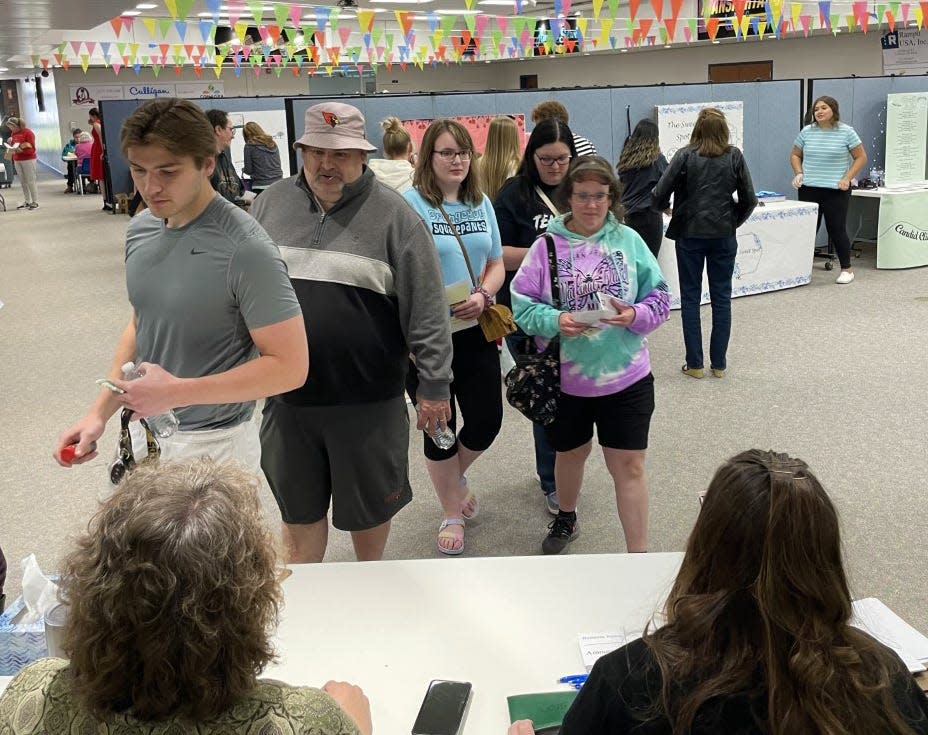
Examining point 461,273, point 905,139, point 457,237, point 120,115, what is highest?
point 120,115

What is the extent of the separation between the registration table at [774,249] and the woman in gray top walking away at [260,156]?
3486 millimetres

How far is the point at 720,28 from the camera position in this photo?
16828 mm

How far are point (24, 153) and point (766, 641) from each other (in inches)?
646

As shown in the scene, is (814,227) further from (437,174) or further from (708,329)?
(437,174)

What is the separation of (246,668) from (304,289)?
1.40m

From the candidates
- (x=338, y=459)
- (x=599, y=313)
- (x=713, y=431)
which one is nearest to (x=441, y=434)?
(x=338, y=459)

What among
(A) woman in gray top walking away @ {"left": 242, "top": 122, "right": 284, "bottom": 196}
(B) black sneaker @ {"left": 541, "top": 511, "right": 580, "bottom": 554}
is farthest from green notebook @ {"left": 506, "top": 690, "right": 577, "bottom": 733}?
(A) woman in gray top walking away @ {"left": 242, "top": 122, "right": 284, "bottom": 196}

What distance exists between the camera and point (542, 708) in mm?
1493

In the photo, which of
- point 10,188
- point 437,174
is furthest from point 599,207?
point 10,188

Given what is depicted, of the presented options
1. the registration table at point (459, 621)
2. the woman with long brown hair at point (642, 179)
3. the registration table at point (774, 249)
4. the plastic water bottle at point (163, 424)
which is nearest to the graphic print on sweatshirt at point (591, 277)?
the registration table at point (459, 621)

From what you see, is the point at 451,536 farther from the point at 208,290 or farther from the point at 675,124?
the point at 675,124

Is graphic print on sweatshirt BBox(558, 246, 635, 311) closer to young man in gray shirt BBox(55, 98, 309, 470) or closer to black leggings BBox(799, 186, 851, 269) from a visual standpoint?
young man in gray shirt BBox(55, 98, 309, 470)

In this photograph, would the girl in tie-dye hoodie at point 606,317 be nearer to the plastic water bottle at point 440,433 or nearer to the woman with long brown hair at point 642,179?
the plastic water bottle at point 440,433

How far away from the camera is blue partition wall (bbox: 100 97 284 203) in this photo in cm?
1091
